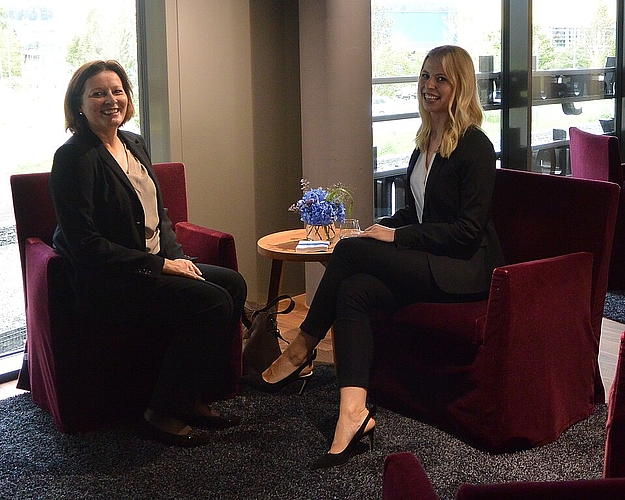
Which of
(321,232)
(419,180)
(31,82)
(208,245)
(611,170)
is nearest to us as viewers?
(419,180)

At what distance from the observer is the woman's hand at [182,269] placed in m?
3.11

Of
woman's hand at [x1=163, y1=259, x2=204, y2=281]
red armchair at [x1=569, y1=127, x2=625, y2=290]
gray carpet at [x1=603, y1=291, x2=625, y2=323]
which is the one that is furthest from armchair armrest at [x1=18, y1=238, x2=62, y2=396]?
red armchair at [x1=569, y1=127, x2=625, y2=290]

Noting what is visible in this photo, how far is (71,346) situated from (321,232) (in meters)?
1.13

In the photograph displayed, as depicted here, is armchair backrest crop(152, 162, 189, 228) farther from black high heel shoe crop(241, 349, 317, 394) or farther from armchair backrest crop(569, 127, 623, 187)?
armchair backrest crop(569, 127, 623, 187)

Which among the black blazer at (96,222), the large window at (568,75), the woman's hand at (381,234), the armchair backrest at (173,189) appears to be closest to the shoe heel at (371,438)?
the woman's hand at (381,234)

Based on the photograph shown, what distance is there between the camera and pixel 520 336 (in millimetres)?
2844

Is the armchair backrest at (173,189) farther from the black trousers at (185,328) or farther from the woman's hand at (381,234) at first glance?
the woman's hand at (381,234)

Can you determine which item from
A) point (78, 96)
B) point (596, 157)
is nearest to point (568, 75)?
point (596, 157)

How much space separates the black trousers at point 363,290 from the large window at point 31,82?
1539mm

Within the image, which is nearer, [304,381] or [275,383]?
[275,383]

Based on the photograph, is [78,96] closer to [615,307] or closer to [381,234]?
[381,234]

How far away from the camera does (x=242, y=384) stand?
3520mm

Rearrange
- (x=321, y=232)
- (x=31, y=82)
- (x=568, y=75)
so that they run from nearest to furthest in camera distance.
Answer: (x=321, y=232) → (x=31, y=82) → (x=568, y=75)

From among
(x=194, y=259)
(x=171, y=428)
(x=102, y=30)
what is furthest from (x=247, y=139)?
(x=171, y=428)
